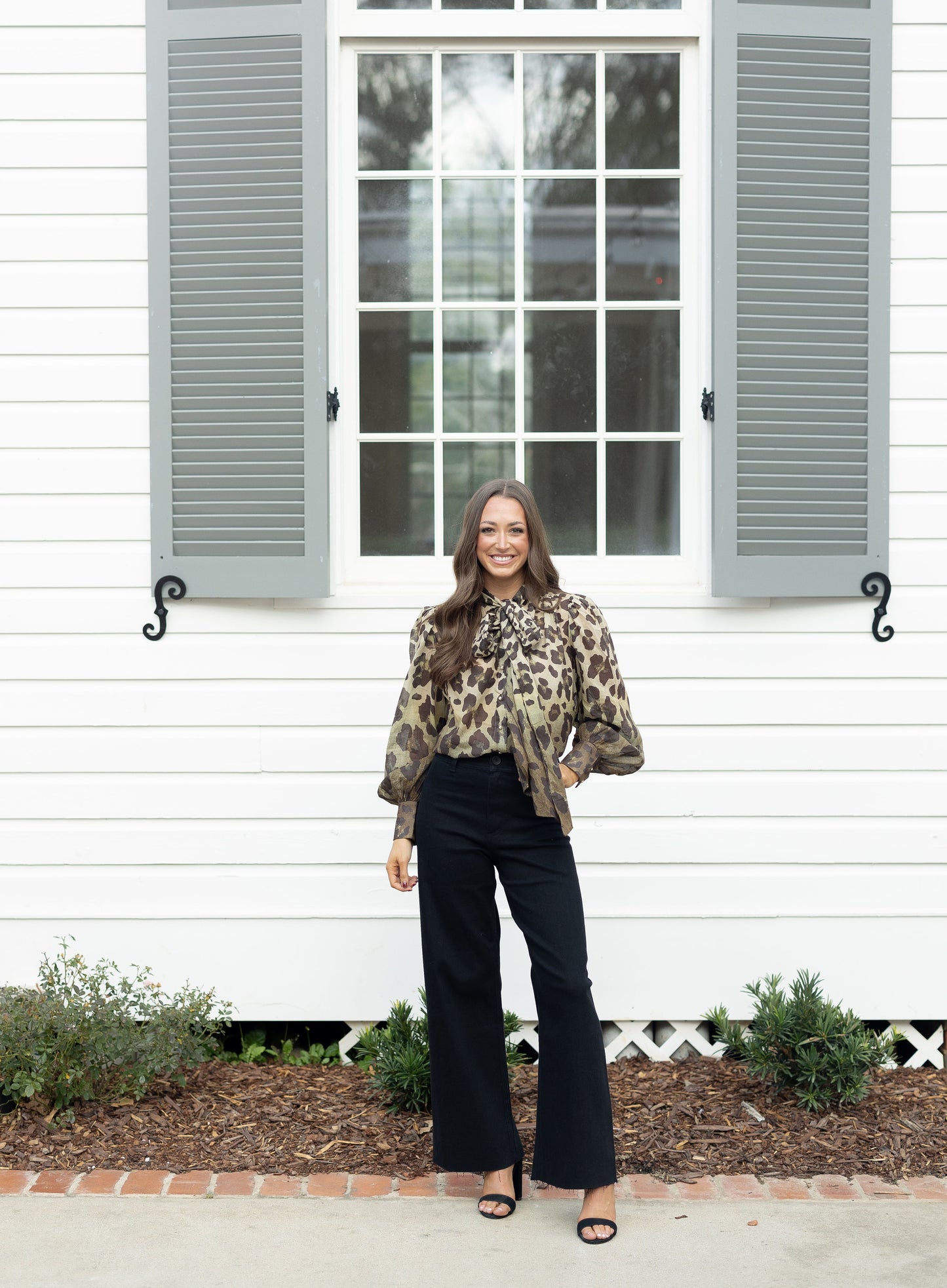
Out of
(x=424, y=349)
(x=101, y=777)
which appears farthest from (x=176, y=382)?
(x=101, y=777)

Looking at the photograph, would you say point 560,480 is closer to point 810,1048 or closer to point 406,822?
point 406,822

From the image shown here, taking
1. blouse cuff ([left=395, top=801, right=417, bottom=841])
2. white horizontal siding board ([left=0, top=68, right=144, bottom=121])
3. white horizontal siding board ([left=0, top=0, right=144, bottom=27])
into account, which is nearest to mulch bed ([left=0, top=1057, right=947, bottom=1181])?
blouse cuff ([left=395, top=801, right=417, bottom=841])

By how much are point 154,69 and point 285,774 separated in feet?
7.13

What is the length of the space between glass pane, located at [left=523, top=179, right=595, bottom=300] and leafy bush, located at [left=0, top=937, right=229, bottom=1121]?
247 centimetres

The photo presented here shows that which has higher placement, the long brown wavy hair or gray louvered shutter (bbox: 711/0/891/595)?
gray louvered shutter (bbox: 711/0/891/595)

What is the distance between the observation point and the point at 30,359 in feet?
13.3

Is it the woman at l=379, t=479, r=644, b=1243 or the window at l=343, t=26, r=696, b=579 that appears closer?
the woman at l=379, t=479, r=644, b=1243

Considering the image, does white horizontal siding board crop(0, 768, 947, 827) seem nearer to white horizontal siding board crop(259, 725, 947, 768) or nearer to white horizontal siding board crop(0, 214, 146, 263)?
white horizontal siding board crop(259, 725, 947, 768)

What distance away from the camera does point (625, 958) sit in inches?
162

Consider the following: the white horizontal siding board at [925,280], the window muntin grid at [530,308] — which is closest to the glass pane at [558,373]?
the window muntin grid at [530,308]

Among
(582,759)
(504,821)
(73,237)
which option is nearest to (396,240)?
(73,237)

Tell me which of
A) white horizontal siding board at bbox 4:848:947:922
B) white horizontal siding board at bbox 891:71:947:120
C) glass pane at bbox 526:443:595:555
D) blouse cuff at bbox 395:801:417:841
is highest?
white horizontal siding board at bbox 891:71:947:120

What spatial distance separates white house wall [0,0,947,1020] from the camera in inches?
160

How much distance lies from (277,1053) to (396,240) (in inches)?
103
